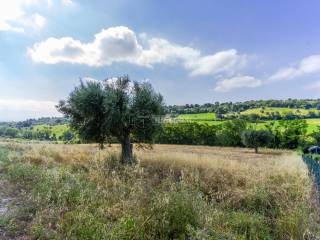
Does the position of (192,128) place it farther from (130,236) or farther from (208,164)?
(130,236)

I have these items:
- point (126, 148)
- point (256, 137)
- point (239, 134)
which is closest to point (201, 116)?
point (239, 134)

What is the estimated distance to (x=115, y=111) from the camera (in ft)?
43.0

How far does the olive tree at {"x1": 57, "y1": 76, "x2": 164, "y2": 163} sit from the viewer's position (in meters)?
13.4

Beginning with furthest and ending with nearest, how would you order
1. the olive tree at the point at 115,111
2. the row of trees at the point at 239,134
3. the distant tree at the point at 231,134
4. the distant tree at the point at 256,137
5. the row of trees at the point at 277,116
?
1. the row of trees at the point at 277,116
2. the distant tree at the point at 231,134
3. the row of trees at the point at 239,134
4. the distant tree at the point at 256,137
5. the olive tree at the point at 115,111

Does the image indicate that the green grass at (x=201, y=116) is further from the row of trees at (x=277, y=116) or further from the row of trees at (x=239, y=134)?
the row of trees at (x=239, y=134)

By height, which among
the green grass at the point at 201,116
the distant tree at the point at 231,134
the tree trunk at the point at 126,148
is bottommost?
the distant tree at the point at 231,134

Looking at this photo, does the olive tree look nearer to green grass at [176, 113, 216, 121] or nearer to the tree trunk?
the tree trunk

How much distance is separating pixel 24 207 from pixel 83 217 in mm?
1707

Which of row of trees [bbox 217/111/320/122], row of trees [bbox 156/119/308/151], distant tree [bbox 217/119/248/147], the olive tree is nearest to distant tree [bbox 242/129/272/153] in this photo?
row of trees [bbox 156/119/308/151]

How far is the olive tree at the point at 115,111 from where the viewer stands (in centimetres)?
1340

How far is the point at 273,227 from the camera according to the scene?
565 cm

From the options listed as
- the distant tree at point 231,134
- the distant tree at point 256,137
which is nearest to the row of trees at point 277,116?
the distant tree at point 231,134

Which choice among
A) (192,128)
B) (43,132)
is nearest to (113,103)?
(192,128)

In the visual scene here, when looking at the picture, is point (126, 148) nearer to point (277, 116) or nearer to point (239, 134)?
point (239, 134)
